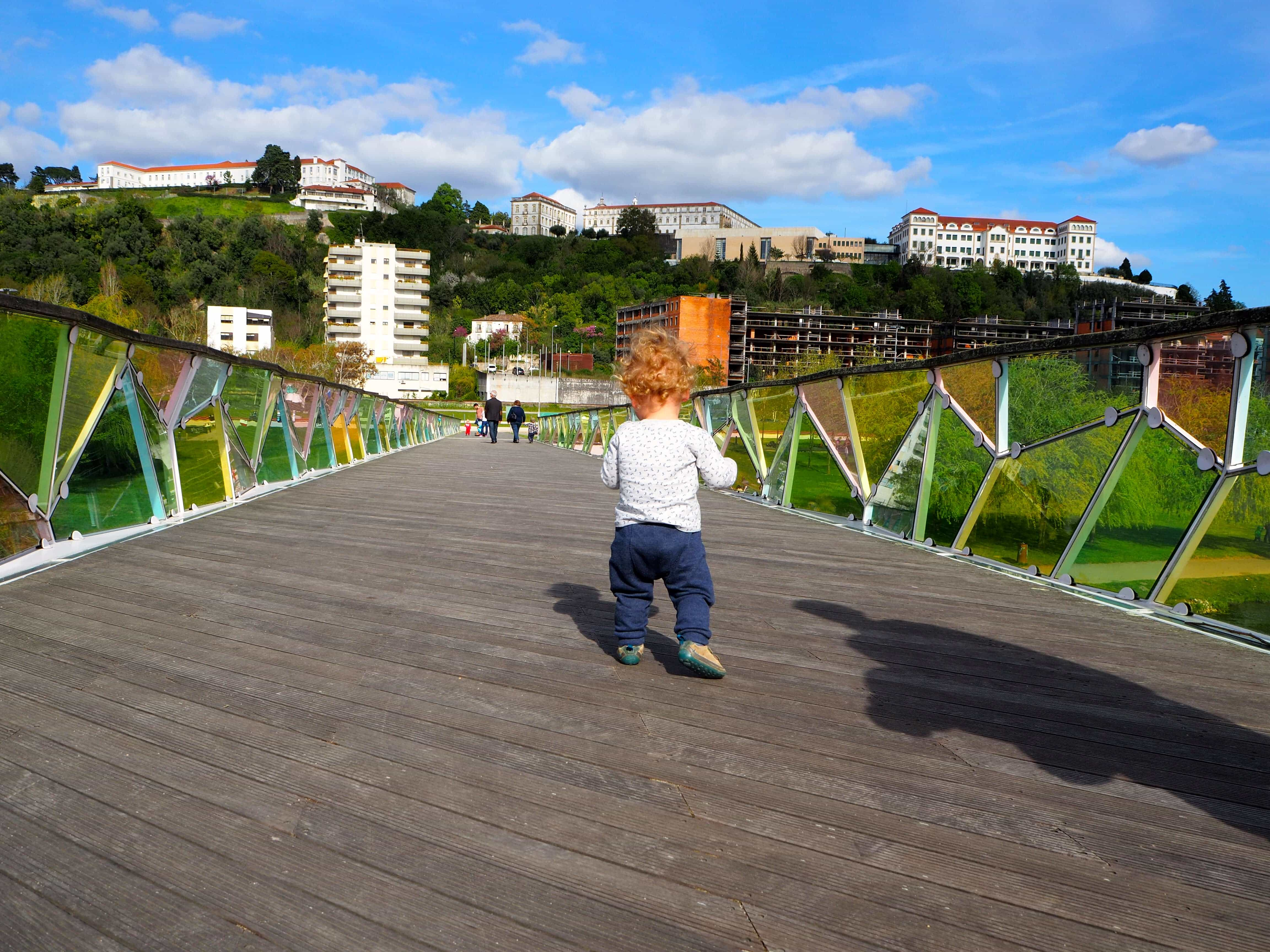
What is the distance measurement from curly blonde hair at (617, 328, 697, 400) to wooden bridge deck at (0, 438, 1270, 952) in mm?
894

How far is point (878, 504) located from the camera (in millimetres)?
6383

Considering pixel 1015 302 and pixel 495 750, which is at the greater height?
pixel 1015 302

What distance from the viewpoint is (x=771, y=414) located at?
8.30 meters

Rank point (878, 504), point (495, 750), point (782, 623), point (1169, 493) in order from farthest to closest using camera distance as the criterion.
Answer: point (878, 504), point (1169, 493), point (782, 623), point (495, 750)

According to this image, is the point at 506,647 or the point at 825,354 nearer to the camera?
the point at 506,647

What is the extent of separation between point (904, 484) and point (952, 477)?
61cm

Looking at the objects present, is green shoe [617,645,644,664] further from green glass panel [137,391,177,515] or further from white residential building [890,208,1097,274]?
white residential building [890,208,1097,274]

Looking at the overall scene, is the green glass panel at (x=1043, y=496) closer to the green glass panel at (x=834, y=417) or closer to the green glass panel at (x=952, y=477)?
the green glass panel at (x=952, y=477)

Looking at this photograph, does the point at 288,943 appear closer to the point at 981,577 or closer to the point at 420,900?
the point at 420,900

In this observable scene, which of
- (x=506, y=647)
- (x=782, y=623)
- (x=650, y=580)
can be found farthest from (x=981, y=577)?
(x=506, y=647)

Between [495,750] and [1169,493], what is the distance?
3080 mm

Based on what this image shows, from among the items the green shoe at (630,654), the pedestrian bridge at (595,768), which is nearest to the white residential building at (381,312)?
the pedestrian bridge at (595,768)

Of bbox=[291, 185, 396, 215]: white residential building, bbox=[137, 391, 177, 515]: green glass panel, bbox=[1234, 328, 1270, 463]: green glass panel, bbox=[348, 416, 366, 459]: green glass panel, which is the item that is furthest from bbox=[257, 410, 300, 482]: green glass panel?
bbox=[291, 185, 396, 215]: white residential building

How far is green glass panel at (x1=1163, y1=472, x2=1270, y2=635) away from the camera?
3.27 metres
